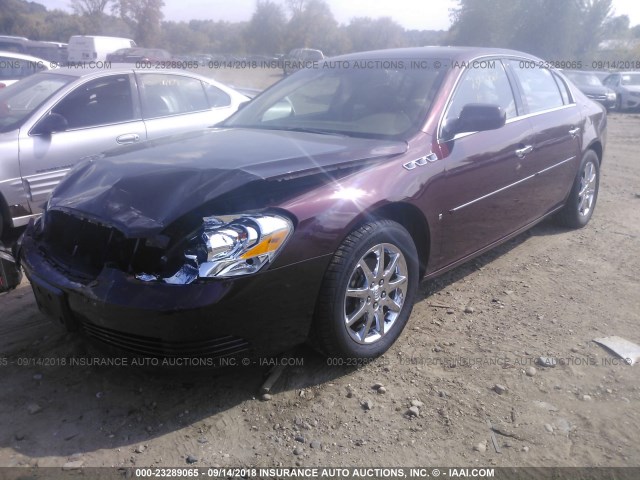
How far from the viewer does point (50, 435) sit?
2.57 metres

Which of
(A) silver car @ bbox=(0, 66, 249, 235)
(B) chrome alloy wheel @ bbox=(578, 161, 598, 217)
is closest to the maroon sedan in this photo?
(B) chrome alloy wheel @ bbox=(578, 161, 598, 217)

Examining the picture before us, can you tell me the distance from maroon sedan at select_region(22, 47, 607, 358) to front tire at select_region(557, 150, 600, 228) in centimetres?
111

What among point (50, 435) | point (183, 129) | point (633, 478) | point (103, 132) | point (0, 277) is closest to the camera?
point (633, 478)

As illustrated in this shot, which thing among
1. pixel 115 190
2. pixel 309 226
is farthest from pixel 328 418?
pixel 115 190

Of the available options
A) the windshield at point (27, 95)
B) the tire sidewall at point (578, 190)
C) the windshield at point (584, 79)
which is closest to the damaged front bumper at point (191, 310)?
the windshield at point (27, 95)

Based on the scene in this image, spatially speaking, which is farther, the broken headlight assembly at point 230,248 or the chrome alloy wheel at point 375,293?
the chrome alloy wheel at point 375,293

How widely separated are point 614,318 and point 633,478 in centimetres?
158

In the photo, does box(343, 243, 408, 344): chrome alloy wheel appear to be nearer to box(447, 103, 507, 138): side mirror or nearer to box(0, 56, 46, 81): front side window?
box(447, 103, 507, 138): side mirror

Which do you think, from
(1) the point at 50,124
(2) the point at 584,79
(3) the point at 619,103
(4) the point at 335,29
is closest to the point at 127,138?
(1) the point at 50,124

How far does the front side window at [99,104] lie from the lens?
5316 mm

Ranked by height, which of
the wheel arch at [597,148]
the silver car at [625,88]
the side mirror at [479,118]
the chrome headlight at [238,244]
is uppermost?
the side mirror at [479,118]

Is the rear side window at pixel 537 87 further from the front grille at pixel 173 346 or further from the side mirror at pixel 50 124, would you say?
the side mirror at pixel 50 124

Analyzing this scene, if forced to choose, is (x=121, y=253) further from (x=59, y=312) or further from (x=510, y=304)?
(x=510, y=304)

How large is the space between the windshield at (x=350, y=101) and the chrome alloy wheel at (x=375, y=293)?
2.57 ft
